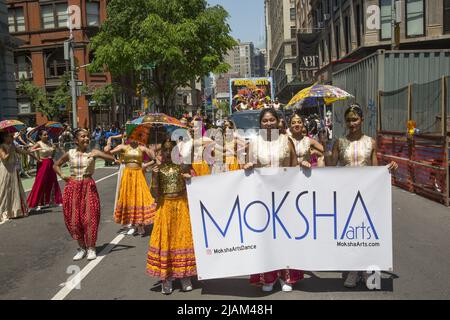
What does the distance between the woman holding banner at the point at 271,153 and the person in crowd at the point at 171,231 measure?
2.38ft

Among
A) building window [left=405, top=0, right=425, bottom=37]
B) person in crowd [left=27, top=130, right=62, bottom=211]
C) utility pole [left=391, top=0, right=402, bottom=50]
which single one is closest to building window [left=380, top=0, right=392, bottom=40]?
building window [left=405, top=0, right=425, bottom=37]

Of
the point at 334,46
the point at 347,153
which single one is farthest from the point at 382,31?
the point at 347,153

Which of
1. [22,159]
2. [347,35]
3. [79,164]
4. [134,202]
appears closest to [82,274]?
[79,164]

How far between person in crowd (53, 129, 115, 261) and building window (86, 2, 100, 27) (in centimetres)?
4462

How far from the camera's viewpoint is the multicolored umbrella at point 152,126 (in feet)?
21.0

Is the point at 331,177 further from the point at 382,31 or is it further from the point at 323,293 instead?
the point at 382,31

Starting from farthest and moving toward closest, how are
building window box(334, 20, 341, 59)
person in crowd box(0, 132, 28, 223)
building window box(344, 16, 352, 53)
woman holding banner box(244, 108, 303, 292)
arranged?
1. building window box(334, 20, 341, 59)
2. building window box(344, 16, 352, 53)
3. person in crowd box(0, 132, 28, 223)
4. woman holding banner box(244, 108, 303, 292)

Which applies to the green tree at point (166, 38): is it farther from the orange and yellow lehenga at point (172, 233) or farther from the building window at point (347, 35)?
the orange and yellow lehenga at point (172, 233)

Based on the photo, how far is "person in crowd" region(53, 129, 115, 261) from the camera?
6809 mm

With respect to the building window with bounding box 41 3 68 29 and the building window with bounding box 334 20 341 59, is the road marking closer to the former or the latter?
the building window with bounding box 334 20 341 59

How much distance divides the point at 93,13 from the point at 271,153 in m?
47.8

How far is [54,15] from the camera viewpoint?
4844 cm

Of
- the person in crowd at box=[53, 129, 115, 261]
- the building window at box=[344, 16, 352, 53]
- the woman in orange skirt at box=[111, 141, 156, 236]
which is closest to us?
the person in crowd at box=[53, 129, 115, 261]

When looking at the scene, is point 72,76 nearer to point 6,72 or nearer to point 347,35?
point 6,72
